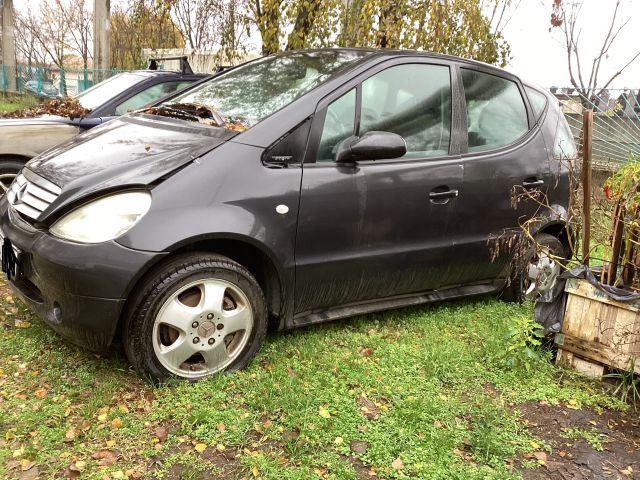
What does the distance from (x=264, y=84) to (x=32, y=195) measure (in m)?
1.54

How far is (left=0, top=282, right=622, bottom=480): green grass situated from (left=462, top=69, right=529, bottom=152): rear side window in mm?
1289

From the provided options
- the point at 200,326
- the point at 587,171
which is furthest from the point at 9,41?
the point at 587,171

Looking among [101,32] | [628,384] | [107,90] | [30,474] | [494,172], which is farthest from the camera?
[101,32]

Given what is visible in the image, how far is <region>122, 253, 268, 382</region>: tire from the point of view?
274 centimetres

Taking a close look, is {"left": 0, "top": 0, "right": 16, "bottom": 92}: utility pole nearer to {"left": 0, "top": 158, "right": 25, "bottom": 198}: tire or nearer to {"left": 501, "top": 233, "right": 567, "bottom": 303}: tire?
{"left": 0, "top": 158, "right": 25, "bottom": 198}: tire

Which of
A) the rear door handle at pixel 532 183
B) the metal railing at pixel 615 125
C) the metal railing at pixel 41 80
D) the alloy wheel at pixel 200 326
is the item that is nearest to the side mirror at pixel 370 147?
the alloy wheel at pixel 200 326

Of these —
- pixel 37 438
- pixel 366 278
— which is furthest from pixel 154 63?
pixel 37 438

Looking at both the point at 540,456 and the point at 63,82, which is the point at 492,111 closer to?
the point at 540,456

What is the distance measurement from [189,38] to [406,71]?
28.4 m

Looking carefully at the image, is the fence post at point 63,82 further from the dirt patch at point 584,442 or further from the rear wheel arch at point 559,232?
the dirt patch at point 584,442

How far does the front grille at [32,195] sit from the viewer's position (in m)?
2.82

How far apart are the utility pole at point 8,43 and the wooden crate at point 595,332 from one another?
88.5 ft

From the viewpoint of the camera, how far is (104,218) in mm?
2676

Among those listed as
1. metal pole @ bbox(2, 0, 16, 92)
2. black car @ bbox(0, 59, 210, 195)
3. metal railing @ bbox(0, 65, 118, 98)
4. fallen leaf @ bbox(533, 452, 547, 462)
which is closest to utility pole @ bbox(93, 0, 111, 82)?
metal railing @ bbox(0, 65, 118, 98)
